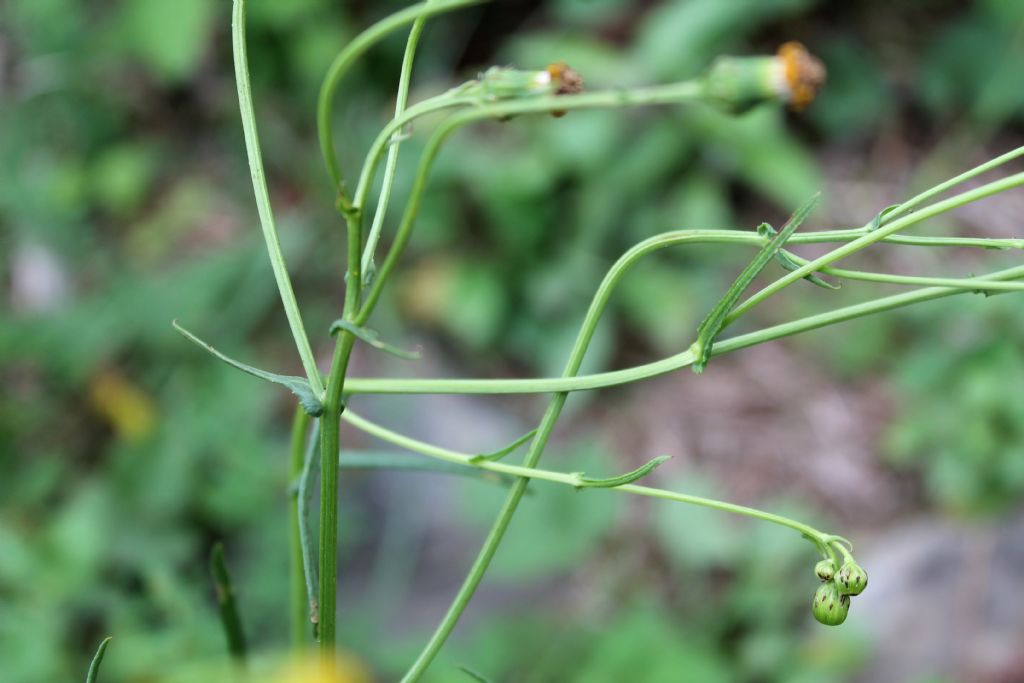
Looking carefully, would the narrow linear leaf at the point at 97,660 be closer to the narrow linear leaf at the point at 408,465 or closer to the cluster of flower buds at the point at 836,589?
the narrow linear leaf at the point at 408,465

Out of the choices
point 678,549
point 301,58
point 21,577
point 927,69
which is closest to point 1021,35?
point 927,69

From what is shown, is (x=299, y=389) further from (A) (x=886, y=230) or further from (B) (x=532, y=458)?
(A) (x=886, y=230)

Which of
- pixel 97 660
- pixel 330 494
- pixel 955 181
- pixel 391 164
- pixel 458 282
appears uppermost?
pixel 458 282

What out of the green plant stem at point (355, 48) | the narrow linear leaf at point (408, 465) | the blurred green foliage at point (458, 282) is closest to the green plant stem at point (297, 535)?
the narrow linear leaf at point (408, 465)

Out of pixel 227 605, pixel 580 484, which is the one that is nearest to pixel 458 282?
pixel 227 605

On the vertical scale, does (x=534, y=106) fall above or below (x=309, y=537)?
above

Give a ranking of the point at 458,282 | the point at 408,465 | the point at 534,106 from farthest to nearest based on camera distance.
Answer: the point at 458,282 < the point at 408,465 < the point at 534,106

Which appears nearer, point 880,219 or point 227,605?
point 880,219

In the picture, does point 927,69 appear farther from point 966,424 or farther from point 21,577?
point 21,577
